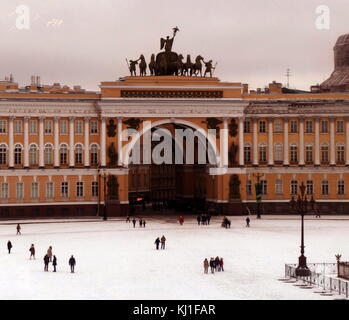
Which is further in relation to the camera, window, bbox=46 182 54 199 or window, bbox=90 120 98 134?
window, bbox=90 120 98 134

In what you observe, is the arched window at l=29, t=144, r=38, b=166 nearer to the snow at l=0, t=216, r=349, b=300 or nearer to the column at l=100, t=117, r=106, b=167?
the column at l=100, t=117, r=106, b=167

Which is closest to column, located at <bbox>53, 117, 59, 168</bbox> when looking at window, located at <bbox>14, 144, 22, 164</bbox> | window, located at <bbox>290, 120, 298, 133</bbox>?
window, located at <bbox>14, 144, 22, 164</bbox>

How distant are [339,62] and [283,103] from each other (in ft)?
116

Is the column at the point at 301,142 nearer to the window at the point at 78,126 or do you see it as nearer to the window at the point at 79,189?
the window at the point at 79,189

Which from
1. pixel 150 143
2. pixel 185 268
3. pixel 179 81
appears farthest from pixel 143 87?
pixel 185 268

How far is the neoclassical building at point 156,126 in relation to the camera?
84688mm

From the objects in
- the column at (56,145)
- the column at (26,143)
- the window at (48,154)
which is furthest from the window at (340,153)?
the column at (26,143)

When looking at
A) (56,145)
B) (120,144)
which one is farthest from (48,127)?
(120,144)

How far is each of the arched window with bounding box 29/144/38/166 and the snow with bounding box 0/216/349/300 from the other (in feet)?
25.2

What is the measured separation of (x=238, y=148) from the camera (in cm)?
8788

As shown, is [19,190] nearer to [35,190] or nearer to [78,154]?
[35,190]

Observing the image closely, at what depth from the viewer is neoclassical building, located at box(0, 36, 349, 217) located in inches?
3334

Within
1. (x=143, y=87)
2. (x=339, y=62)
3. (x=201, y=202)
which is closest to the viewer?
(x=143, y=87)
